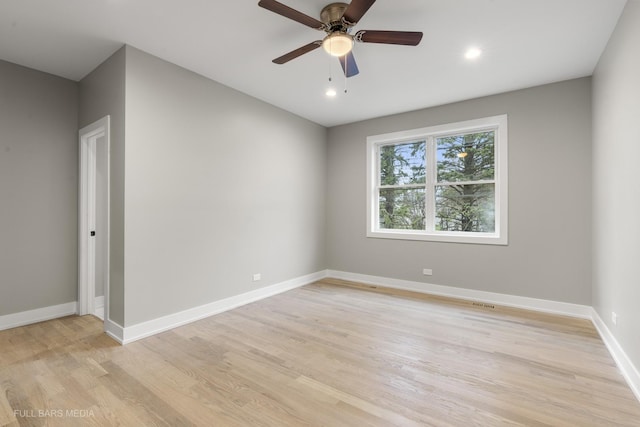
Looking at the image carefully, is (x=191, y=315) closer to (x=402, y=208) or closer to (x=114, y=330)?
(x=114, y=330)

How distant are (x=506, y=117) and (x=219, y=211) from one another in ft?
12.9

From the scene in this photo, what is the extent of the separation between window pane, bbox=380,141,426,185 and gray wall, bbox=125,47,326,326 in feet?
4.85

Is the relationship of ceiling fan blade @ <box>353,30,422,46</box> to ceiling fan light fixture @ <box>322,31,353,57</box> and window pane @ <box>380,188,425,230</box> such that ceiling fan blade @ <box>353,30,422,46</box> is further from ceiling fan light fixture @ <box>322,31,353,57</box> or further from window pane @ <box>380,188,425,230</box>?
window pane @ <box>380,188,425,230</box>

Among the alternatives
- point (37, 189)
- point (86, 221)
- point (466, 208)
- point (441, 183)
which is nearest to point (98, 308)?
point (86, 221)

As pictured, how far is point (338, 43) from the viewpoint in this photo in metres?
2.31

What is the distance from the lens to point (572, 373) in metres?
2.28

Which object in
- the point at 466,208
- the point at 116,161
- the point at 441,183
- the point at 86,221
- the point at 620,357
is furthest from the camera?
the point at 441,183

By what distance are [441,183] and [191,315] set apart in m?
3.87

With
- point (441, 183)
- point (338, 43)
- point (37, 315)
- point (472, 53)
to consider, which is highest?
point (472, 53)

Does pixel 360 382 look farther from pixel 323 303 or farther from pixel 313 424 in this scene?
pixel 323 303

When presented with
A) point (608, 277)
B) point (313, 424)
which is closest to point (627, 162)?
point (608, 277)

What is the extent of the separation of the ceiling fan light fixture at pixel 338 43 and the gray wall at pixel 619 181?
1989mm

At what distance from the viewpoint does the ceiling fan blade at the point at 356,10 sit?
1896 mm

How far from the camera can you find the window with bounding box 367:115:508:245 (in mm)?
4098
